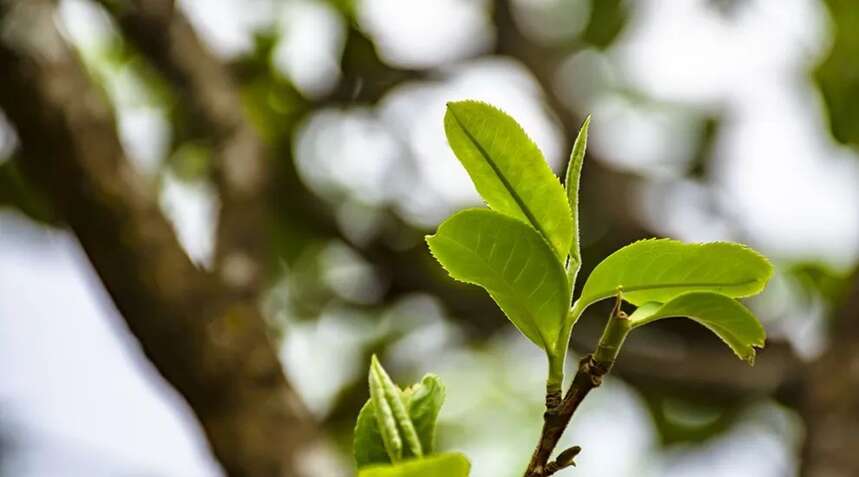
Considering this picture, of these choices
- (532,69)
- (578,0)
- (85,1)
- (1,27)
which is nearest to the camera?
(1,27)

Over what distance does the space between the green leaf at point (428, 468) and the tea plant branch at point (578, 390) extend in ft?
0.13

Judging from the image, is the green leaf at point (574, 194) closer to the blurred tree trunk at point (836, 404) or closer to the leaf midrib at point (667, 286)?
the leaf midrib at point (667, 286)

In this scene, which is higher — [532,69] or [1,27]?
[1,27]

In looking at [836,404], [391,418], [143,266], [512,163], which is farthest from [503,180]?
[836,404]

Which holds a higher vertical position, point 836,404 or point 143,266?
point 143,266

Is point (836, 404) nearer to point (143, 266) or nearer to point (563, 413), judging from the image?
point (143, 266)

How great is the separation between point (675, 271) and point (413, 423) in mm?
122

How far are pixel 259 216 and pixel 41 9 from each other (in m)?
0.47

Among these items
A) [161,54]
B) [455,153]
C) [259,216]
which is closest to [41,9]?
[161,54]

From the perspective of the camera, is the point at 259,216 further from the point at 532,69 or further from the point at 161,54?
the point at 532,69

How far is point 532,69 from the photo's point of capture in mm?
1928

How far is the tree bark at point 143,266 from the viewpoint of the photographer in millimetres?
1174

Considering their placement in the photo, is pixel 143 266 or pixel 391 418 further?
pixel 143 266

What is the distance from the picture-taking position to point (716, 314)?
37 centimetres
